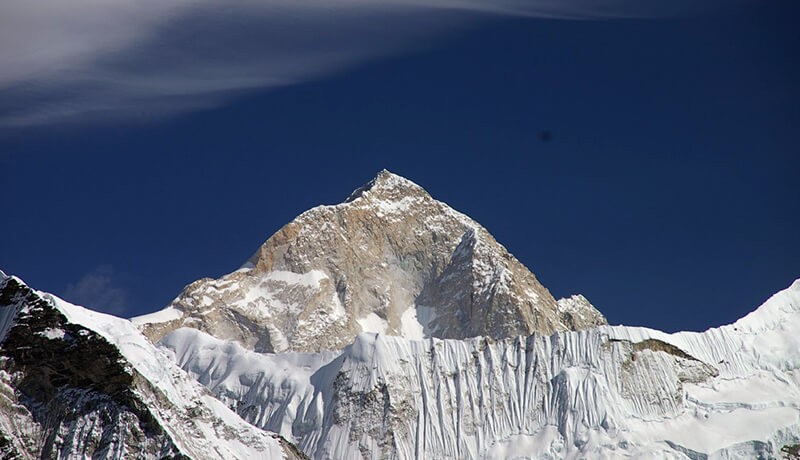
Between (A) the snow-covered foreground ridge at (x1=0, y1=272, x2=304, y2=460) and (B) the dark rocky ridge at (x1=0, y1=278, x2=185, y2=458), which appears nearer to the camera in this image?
(A) the snow-covered foreground ridge at (x1=0, y1=272, x2=304, y2=460)

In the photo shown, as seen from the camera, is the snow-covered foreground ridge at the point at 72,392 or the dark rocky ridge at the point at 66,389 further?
the dark rocky ridge at the point at 66,389

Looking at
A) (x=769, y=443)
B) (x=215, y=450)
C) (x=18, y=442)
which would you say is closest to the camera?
(x=18, y=442)

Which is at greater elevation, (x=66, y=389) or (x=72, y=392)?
(x=66, y=389)

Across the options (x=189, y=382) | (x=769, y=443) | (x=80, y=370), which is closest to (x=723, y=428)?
(x=769, y=443)

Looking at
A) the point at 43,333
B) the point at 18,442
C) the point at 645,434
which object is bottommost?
the point at 18,442

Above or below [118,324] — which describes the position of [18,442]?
below

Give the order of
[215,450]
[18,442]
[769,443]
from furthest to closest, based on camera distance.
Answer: [769,443], [215,450], [18,442]

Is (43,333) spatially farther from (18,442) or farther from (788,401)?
(788,401)

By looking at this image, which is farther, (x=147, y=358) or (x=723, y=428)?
(x=723, y=428)
